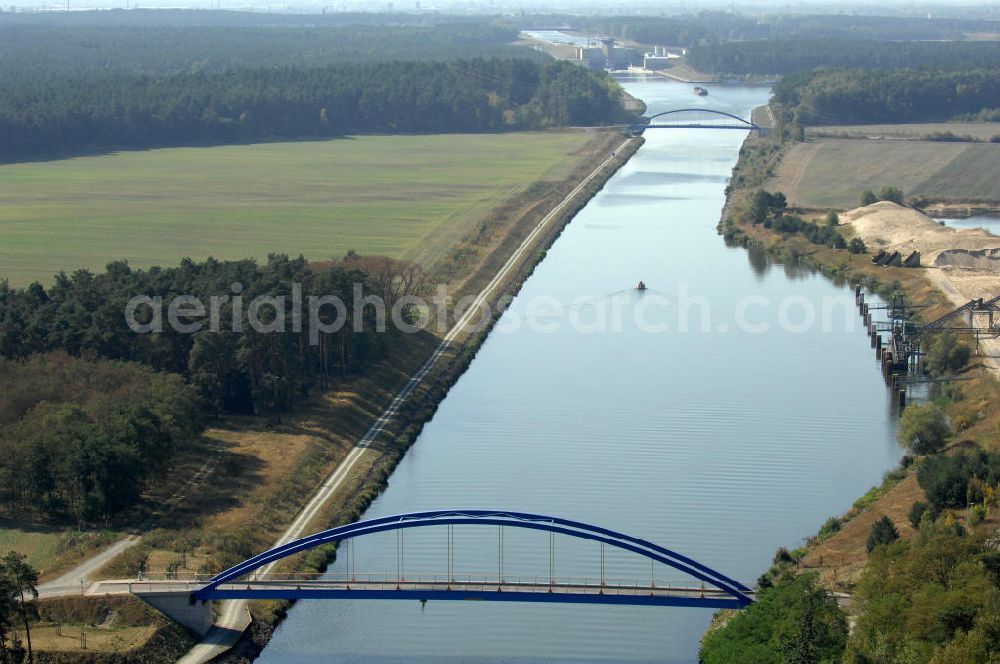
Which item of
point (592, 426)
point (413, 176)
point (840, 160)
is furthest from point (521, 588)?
point (840, 160)

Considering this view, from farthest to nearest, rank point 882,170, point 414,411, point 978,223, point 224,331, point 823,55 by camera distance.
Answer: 1. point 823,55
2. point 882,170
3. point 978,223
4. point 414,411
5. point 224,331

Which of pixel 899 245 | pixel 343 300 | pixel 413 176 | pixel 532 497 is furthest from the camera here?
pixel 413 176

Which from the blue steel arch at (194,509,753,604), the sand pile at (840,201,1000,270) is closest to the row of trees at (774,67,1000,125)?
the sand pile at (840,201,1000,270)

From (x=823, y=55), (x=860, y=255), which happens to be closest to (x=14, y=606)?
(x=860, y=255)

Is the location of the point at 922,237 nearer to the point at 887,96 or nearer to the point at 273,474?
the point at 273,474

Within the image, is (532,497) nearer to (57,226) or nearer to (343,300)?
(343,300)
